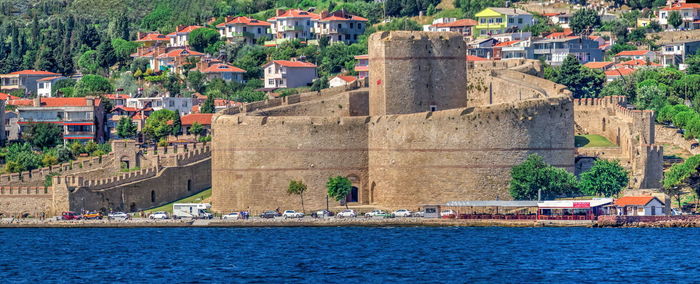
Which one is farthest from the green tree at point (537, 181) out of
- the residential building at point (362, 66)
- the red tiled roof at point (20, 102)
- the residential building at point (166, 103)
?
the red tiled roof at point (20, 102)

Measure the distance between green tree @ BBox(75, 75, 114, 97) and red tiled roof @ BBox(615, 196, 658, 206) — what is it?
54289 mm

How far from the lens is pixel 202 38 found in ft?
511

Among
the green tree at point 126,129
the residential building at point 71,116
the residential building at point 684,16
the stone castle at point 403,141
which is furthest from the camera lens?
the residential building at point 684,16

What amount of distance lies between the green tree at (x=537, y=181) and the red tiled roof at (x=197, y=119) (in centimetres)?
3210

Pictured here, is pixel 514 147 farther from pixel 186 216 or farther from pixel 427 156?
pixel 186 216

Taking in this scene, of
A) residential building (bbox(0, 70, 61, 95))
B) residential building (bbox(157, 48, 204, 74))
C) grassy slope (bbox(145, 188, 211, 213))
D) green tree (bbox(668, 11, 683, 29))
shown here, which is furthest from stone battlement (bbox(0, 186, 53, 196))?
green tree (bbox(668, 11, 683, 29))

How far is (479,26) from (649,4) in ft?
55.8

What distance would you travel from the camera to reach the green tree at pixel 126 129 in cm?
11938

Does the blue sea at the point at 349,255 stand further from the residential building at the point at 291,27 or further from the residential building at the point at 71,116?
the residential building at the point at 291,27

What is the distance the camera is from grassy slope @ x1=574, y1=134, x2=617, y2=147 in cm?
10100

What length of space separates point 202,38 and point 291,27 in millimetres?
7054

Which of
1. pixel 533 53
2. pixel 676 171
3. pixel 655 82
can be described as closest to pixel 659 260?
pixel 676 171

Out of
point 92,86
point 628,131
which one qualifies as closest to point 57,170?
point 628,131

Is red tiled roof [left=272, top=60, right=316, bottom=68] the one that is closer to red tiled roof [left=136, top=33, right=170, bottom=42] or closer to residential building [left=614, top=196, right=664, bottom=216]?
red tiled roof [left=136, top=33, right=170, bottom=42]
